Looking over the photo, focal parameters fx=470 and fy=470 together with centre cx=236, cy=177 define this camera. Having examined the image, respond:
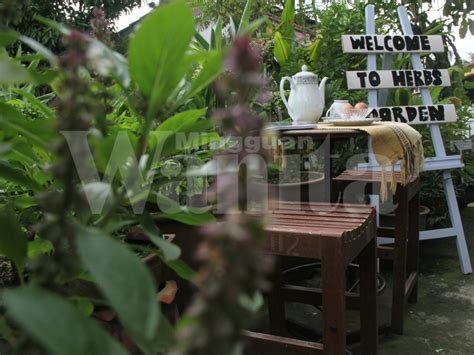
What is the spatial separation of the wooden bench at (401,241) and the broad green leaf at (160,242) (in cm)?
164

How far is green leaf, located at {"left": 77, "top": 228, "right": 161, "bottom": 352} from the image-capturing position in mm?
240

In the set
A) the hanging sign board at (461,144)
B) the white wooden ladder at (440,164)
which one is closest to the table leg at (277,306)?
the white wooden ladder at (440,164)

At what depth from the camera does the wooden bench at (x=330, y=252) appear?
1.12 metres

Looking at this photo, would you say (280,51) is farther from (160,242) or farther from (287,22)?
(160,242)

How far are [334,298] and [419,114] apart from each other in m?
2.00

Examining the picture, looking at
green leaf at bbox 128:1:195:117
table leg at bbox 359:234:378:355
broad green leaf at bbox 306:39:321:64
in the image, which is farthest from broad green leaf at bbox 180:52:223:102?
broad green leaf at bbox 306:39:321:64

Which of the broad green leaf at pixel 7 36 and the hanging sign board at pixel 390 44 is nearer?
the broad green leaf at pixel 7 36

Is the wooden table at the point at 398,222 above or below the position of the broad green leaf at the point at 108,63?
below

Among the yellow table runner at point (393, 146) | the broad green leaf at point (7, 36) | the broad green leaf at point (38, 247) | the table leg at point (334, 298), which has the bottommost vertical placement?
the table leg at point (334, 298)

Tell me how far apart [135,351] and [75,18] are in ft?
29.8

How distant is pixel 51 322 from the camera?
0.22 meters

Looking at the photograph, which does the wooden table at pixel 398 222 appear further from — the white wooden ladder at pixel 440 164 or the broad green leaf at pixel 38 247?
the broad green leaf at pixel 38 247

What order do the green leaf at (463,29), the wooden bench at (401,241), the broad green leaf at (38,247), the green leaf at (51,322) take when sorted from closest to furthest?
the green leaf at (51,322), the broad green leaf at (38,247), the wooden bench at (401,241), the green leaf at (463,29)

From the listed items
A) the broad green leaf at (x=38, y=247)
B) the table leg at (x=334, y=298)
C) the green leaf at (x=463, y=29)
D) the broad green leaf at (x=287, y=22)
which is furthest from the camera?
the green leaf at (x=463, y=29)
